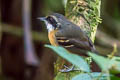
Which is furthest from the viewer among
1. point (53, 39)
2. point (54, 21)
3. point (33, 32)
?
point (33, 32)

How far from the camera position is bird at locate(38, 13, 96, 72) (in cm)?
279

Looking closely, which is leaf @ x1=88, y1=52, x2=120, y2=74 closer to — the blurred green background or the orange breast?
the orange breast

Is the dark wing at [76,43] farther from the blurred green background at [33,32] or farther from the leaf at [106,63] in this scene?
the blurred green background at [33,32]

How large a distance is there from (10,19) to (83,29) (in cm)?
391

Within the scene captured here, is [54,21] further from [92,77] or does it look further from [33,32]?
[33,32]

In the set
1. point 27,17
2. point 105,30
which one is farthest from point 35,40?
point 105,30

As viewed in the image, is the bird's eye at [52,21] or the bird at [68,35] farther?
the bird's eye at [52,21]

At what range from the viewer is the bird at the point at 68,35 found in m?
2.79

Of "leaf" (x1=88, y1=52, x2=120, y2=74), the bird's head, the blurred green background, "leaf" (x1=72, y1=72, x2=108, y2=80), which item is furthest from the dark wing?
the blurred green background

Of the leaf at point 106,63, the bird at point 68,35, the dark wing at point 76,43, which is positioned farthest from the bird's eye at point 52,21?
the leaf at point 106,63

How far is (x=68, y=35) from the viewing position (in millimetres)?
3033

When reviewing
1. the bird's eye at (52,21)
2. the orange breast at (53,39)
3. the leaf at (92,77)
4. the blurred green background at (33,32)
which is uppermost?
the leaf at (92,77)

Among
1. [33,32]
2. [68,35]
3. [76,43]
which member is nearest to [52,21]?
[68,35]

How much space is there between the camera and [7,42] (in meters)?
6.80
